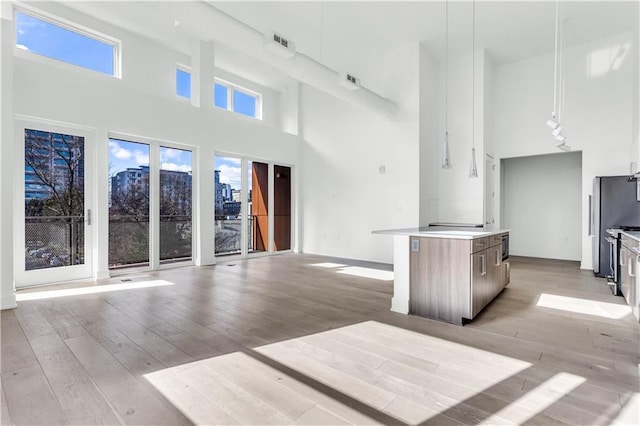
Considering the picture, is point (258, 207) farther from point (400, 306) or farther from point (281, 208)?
point (400, 306)

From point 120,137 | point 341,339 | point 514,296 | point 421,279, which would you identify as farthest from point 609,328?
point 120,137

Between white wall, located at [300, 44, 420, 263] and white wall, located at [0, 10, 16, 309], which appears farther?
white wall, located at [300, 44, 420, 263]

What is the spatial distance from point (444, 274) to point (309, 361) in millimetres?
1727

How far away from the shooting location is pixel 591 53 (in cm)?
632

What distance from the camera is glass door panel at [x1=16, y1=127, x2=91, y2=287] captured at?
15.2ft

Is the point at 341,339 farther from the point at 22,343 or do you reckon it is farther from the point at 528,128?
the point at 528,128

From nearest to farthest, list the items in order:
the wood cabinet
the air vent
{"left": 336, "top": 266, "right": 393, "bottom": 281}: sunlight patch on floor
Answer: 1. the wood cabinet
2. the air vent
3. {"left": 336, "top": 266, "right": 393, "bottom": 281}: sunlight patch on floor

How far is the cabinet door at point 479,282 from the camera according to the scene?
318cm

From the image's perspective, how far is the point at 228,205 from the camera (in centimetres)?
734

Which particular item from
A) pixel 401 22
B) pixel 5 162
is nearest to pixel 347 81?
pixel 401 22

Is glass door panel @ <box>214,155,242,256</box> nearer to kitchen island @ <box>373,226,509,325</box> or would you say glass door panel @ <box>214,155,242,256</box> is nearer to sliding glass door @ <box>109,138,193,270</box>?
sliding glass door @ <box>109,138,193,270</box>

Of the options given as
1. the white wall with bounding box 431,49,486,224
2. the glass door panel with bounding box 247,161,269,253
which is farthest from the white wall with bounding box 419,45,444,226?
the glass door panel with bounding box 247,161,269,253

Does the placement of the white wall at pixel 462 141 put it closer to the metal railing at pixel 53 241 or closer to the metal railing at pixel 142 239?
the metal railing at pixel 142 239

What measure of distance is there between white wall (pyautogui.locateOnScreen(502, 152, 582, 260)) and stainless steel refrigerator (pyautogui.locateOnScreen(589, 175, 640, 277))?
1.87 metres
